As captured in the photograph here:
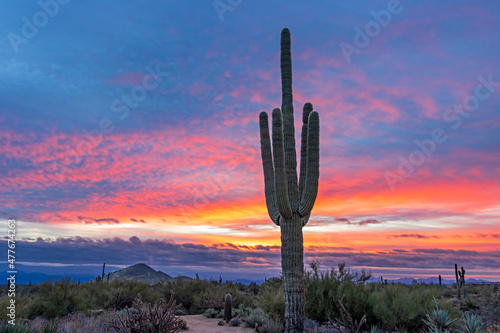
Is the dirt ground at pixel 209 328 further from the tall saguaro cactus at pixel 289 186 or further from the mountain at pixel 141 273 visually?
the mountain at pixel 141 273

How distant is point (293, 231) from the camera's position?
36.5ft

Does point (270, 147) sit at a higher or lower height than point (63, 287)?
higher

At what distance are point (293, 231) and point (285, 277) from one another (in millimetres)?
1405

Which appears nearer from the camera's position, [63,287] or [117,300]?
[63,287]

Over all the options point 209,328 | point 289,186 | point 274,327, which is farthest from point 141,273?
point 289,186

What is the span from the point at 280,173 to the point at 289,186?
853mm

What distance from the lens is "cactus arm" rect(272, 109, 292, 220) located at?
1092cm

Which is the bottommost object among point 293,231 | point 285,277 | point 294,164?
point 285,277

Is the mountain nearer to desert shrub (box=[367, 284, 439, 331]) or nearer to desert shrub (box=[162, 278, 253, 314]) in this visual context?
desert shrub (box=[162, 278, 253, 314])

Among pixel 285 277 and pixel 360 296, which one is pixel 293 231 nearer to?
pixel 285 277

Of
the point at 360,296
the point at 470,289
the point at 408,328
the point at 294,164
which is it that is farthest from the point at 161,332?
the point at 470,289

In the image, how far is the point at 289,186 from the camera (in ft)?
38.3

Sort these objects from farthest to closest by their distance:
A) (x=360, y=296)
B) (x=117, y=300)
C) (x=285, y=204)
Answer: (x=117, y=300) → (x=360, y=296) → (x=285, y=204)

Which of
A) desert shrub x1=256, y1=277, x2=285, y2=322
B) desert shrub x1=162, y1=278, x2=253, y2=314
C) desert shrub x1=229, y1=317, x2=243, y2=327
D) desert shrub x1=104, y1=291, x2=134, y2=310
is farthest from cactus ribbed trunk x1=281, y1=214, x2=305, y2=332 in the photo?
desert shrub x1=104, y1=291, x2=134, y2=310
